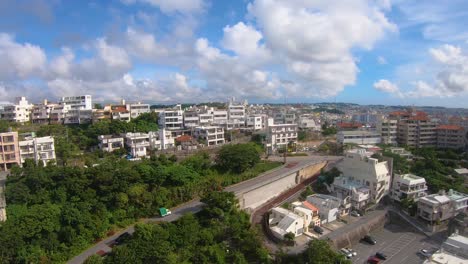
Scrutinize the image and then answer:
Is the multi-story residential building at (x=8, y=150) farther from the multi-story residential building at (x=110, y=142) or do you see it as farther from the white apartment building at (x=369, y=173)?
the white apartment building at (x=369, y=173)

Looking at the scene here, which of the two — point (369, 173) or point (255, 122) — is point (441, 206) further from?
point (255, 122)

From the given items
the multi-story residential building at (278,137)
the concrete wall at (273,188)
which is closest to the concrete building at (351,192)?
the concrete wall at (273,188)

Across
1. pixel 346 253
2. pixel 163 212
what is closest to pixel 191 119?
pixel 163 212

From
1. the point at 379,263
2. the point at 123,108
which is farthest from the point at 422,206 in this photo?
the point at 123,108

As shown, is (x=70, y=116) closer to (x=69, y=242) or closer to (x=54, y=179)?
(x=54, y=179)

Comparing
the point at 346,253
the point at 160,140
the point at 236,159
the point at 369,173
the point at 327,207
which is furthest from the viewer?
the point at 160,140

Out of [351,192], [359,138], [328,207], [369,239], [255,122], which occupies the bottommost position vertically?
[369,239]
